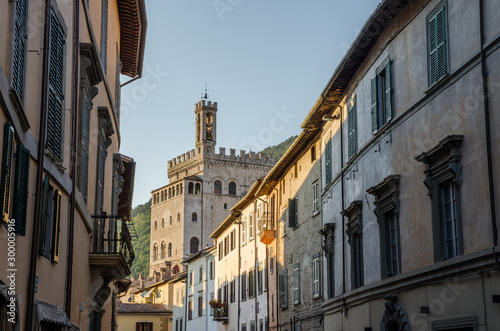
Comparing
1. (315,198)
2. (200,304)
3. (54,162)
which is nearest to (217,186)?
(200,304)

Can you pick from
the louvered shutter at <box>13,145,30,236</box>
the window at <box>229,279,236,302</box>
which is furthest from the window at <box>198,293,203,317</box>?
the louvered shutter at <box>13,145,30,236</box>

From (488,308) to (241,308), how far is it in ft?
108

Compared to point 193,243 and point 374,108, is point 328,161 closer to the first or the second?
point 374,108

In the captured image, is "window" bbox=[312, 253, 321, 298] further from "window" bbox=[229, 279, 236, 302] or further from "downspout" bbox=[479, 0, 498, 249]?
"window" bbox=[229, 279, 236, 302]

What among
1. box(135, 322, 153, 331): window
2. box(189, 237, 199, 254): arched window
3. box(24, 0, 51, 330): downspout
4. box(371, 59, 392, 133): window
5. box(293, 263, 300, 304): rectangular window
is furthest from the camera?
box(189, 237, 199, 254): arched window

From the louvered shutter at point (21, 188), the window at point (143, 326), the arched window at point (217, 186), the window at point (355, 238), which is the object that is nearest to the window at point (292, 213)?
the window at point (355, 238)

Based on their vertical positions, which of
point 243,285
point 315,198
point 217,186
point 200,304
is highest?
point 217,186

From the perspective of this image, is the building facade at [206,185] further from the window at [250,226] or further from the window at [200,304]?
the window at [250,226]

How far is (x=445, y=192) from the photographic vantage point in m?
13.4

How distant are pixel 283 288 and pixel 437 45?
65.5 ft

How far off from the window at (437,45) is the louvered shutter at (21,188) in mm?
7590

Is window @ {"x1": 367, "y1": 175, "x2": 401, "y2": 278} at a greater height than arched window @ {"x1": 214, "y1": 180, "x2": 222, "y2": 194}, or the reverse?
arched window @ {"x1": 214, "y1": 180, "x2": 222, "y2": 194}

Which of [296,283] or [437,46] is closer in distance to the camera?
[437,46]

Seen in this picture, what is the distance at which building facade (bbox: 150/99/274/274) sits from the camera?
112 meters
